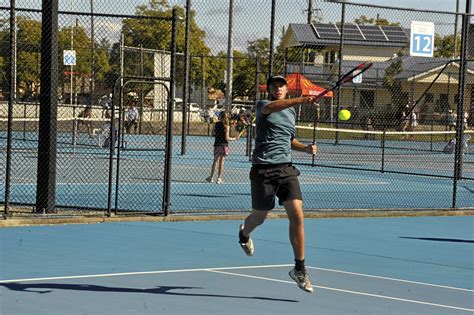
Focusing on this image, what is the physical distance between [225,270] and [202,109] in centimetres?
2533

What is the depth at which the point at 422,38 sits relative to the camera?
15.6 m

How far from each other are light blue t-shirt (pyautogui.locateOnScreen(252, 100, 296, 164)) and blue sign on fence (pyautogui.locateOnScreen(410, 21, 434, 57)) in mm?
7115

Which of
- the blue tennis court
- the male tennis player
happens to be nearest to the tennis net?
the blue tennis court

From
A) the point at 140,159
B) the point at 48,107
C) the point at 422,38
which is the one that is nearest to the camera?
the point at 48,107

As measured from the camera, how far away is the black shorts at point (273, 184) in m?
8.84

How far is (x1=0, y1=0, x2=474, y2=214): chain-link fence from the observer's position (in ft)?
51.7

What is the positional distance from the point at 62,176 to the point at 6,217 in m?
7.20

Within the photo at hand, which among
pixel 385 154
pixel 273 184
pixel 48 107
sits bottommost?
pixel 385 154

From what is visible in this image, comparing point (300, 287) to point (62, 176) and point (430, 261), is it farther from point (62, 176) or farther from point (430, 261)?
point (62, 176)

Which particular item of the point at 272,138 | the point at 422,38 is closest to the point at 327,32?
the point at 422,38

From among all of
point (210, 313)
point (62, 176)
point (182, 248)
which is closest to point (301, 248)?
point (210, 313)

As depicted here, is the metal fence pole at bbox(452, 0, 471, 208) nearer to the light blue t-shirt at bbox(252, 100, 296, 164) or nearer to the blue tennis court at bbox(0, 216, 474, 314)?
the blue tennis court at bbox(0, 216, 474, 314)

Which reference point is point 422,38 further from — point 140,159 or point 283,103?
point 140,159

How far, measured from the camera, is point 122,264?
10094 millimetres
